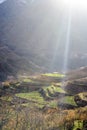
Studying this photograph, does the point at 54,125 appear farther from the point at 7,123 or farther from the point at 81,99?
the point at 81,99

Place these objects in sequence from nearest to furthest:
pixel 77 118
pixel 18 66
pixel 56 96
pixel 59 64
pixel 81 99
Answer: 1. pixel 77 118
2. pixel 81 99
3. pixel 56 96
4. pixel 18 66
5. pixel 59 64

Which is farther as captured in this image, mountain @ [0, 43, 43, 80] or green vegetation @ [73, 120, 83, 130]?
mountain @ [0, 43, 43, 80]

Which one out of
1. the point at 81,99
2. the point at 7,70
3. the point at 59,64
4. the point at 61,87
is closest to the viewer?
the point at 81,99

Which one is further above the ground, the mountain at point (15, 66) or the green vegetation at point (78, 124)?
the green vegetation at point (78, 124)

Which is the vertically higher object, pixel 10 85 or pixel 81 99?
pixel 81 99

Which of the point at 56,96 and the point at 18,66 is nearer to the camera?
the point at 56,96

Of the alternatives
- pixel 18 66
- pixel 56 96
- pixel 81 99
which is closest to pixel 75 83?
pixel 56 96

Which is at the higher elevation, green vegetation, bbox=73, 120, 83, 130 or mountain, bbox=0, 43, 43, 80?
green vegetation, bbox=73, 120, 83, 130

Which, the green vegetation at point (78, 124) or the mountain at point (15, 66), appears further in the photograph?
the mountain at point (15, 66)

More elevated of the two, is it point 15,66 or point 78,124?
point 78,124

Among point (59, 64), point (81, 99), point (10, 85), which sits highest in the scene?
point (81, 99)

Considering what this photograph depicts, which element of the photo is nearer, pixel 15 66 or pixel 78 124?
pixel 78 124
